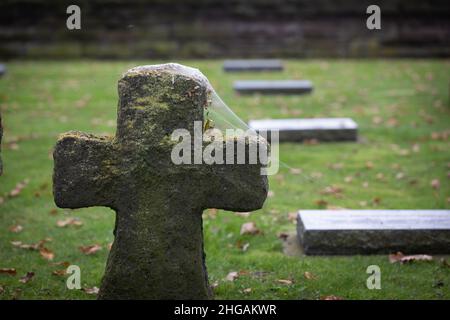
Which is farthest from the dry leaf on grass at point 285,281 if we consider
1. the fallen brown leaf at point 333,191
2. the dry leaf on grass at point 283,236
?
the fallen brown leaf at point 333,191

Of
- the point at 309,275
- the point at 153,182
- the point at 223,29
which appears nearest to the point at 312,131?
the point at 309,275

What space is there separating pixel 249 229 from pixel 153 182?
2.46 m

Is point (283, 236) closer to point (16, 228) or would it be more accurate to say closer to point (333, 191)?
point (333, 191)

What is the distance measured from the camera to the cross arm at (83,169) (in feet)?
14.5

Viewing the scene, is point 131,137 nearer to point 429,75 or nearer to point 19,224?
point 19,224

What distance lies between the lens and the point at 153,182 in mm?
4395

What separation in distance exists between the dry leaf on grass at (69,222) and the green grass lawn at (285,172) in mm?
75

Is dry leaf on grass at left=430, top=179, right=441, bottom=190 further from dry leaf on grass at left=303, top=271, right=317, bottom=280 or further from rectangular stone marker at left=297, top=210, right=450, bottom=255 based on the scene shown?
dry leaf on grass at left=303, top=271, right=317, bottom=280

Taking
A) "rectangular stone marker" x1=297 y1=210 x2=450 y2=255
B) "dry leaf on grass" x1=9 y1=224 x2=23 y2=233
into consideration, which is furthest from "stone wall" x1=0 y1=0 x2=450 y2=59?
"rectangular stone marker" x1=297 y1=210 x2=450 y2=255

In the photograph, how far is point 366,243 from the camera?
19.5 ft

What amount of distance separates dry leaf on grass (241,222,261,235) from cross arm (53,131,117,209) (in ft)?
7.99

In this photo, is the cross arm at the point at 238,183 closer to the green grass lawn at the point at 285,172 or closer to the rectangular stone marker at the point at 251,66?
the green grass lawn at the point at 285,172
